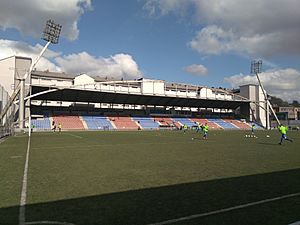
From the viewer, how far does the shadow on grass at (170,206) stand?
521 centimetres

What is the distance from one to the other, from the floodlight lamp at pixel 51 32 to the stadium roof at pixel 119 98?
966 cm

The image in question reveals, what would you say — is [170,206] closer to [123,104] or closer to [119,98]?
[119,98]

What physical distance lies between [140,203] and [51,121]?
59.4 meters

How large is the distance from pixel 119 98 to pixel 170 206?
221 ft

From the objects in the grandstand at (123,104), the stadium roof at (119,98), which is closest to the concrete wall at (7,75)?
the grandstand at (123,104)

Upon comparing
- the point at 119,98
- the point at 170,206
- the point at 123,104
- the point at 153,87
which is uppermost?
the point at 153,87

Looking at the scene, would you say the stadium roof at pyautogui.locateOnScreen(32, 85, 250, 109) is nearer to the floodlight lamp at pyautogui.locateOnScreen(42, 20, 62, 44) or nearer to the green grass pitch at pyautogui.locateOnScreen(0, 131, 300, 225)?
the floodlight lamp at pyautogui.locateOnScreen(42, 20, 62, 44)

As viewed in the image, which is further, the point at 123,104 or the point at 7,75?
the point at 123,104

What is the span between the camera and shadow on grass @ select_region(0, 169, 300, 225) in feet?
17.1

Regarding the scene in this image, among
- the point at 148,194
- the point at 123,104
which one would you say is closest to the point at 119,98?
the point at 123,104

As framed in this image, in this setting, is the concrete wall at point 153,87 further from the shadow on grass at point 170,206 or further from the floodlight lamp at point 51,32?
the shadow on grass at point 170,206

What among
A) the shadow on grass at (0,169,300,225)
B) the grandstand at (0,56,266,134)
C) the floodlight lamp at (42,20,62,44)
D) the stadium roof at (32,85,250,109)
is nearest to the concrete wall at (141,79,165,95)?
the grandstand at (0,56,266,134)

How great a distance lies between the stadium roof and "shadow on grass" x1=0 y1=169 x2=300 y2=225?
2081 inches

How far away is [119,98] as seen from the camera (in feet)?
239
